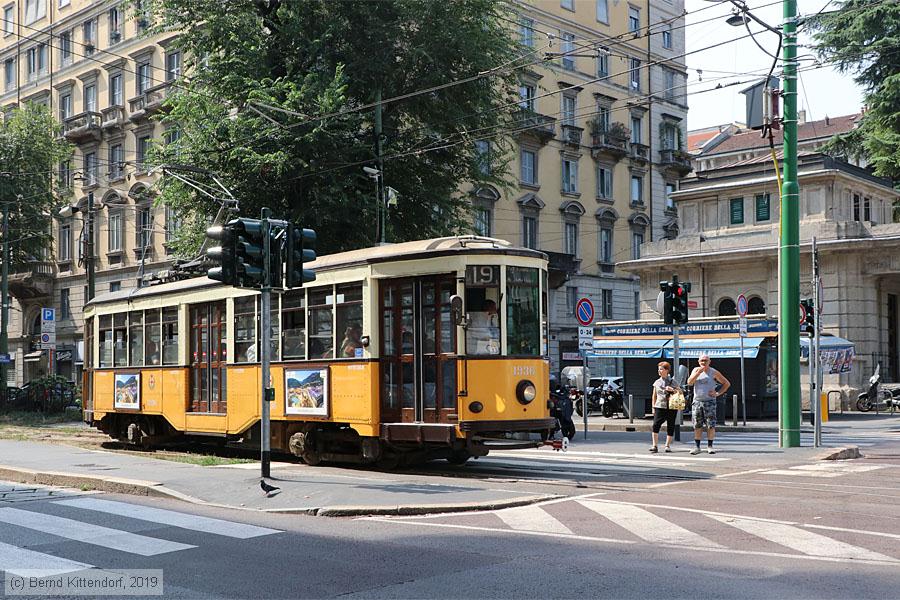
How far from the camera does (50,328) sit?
35.3 meters

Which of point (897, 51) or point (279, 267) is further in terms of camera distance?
point (897, 51)

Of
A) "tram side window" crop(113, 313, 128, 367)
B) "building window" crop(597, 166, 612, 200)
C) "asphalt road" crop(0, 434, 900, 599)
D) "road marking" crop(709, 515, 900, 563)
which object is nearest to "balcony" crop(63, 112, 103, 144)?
"building window" crop(597, 166, 612, 200)

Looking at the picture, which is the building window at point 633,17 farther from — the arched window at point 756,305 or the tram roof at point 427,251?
the tram roof at point 427,251

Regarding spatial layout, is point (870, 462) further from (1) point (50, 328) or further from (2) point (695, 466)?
(1) point (50, 328)

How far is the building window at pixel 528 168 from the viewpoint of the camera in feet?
166

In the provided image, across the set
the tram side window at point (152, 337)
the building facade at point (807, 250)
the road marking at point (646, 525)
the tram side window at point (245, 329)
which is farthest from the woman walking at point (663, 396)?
the building facade at point (807, 250)

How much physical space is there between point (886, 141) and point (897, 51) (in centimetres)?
319

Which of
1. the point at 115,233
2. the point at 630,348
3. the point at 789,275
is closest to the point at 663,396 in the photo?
the point at 789,275

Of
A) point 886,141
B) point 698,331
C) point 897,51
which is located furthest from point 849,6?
point 698,331

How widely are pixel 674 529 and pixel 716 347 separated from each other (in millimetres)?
21944

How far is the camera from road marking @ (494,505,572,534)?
376 inches

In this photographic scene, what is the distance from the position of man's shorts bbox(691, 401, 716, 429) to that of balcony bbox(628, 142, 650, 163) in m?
40.2

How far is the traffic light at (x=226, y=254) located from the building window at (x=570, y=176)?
4159 cm

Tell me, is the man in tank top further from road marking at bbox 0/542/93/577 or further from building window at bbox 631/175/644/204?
building window at bbox 631/175/644/204
